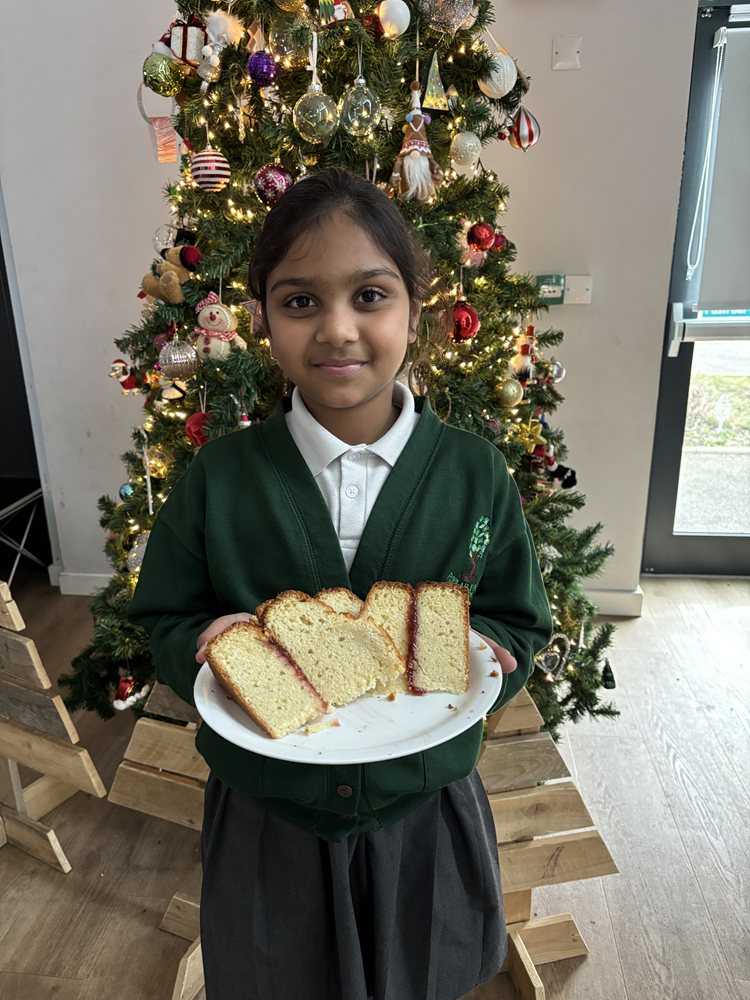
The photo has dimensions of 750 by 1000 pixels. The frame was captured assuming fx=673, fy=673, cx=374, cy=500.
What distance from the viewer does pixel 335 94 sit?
152cm

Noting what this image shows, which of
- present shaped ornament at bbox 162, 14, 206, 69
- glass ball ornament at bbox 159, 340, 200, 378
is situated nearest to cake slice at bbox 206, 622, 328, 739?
glass ball ornament at bbox 159, 340, 200, 378

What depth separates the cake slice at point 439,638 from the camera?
0.81 m

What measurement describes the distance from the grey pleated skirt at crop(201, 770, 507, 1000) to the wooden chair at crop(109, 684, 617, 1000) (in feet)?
1.02

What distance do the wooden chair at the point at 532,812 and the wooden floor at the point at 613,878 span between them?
29 cm

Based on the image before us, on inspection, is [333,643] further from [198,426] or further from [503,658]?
[198,426]

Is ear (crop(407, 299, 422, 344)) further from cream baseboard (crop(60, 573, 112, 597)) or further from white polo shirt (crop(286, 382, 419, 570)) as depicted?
cream baseboard (crop(60, 573, 112, 597))

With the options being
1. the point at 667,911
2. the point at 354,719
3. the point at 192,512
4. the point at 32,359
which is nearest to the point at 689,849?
the point at 667,911

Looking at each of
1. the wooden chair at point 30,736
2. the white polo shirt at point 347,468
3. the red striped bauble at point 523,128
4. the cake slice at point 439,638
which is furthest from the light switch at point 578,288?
the wooden chair at point 30,736

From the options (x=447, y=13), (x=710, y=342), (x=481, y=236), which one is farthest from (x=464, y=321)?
(x=710, y=342)

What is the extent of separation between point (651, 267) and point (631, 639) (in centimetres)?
141

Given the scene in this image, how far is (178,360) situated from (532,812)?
47.9 inches

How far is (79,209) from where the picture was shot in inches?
98.7

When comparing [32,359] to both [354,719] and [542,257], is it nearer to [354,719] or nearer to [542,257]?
[542,257]

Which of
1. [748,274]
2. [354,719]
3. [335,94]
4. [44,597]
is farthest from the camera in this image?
[44,597]
